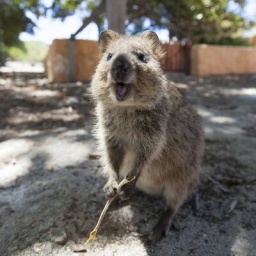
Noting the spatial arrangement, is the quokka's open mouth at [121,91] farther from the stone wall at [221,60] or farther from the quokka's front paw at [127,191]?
the stone wall at [221,60]

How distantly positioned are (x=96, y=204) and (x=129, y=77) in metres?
1.14

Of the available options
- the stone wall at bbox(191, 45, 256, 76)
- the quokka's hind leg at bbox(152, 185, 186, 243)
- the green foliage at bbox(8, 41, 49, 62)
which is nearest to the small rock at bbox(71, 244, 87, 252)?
the quokka's hind leg at bbox(152, 185, 186, 243)

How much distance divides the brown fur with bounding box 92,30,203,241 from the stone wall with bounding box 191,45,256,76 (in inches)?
387

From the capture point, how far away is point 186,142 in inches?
103

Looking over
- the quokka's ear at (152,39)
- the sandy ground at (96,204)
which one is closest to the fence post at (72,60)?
the sandy ground at (96,204)

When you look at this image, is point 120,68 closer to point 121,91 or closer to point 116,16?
point 121,91

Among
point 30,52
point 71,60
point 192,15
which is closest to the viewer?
point 71,60

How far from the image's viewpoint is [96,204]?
8.70 feet

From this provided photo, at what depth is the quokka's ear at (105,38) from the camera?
2551mm

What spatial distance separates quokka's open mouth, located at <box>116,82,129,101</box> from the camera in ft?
6.69

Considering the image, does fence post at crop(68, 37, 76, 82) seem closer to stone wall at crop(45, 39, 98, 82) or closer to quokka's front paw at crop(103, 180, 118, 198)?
stone wall at crop(45, 39, 98, 82)

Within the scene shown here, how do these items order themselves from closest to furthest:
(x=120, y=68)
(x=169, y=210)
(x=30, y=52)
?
(x=120, y=68), (x=169, y=210), (x=30, y=52)

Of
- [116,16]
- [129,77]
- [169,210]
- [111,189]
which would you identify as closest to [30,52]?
[116,16]

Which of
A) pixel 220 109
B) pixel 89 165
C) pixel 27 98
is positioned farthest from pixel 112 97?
pixel 27 98
